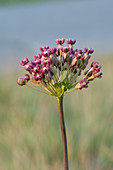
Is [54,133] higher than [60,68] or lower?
lower

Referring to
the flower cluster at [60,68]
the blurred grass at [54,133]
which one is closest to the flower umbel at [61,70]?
the flower cluster at [60,68]

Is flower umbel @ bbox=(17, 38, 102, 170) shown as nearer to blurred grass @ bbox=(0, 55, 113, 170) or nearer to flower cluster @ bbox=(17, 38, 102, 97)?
flower cluster @ bbox=(17, 38, 102, 97)

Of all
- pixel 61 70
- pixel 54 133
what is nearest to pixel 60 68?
pixel 61 70

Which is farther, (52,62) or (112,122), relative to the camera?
(112,122)

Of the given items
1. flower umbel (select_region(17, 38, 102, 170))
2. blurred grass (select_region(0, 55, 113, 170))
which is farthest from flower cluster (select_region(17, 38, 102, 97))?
blurred grass (select_region(0, 55, 113, 170))

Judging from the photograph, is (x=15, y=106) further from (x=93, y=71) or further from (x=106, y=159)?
(x=93, y=71)

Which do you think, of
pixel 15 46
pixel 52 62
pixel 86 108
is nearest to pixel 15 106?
pixel 86 108

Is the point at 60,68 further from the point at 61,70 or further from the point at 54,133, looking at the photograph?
the point at 54,133
